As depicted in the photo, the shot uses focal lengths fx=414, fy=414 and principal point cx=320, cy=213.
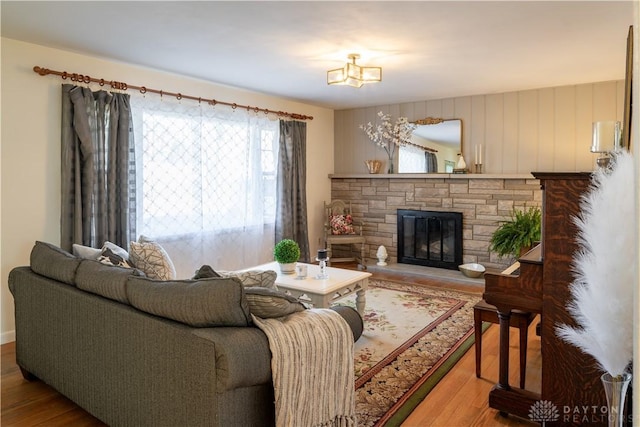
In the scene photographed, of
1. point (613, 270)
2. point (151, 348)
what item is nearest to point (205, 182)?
point (151, 348)

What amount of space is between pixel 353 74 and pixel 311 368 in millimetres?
2574

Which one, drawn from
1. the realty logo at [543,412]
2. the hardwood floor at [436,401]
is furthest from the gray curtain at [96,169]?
the realty logo at [543,412]

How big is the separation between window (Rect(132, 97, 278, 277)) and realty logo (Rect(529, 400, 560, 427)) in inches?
140

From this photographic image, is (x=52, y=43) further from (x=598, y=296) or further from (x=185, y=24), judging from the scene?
(x=598, y=296)

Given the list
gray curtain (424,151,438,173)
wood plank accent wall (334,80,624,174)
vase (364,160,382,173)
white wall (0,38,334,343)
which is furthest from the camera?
vase (364,160,382,173)

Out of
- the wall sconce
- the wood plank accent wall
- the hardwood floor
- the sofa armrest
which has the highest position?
the wood plank accent wall

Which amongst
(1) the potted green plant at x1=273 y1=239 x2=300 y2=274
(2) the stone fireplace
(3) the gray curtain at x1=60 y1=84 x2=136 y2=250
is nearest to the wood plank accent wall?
(2) the stone fireplace

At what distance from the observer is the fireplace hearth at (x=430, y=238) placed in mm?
5570

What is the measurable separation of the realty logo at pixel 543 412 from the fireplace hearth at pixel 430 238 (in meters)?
3.51

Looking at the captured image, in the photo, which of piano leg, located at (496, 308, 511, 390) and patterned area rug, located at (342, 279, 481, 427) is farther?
patterned area rug, located at (342, 279, 481, 427)

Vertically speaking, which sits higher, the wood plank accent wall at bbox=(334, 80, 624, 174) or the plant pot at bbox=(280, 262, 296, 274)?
the wood plank accent wall at bbox=(334, 80, 624, 174)

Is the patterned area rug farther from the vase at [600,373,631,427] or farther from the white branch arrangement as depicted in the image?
the white branch arrangement

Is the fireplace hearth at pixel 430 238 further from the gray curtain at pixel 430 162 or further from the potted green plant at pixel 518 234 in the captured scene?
the potted green plant at pixel 518 234

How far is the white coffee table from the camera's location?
3066 mm
